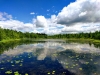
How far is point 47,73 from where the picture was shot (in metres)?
15.5

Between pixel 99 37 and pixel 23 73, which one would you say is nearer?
pixel 23 73

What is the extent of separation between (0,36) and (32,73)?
222 ft

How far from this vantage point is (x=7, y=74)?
1498cm

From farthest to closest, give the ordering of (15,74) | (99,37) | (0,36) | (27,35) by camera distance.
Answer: (27,35), (99,37), (0,36), (15,74)

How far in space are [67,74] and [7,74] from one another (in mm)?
7345

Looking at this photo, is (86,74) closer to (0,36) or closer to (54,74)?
(54,74)

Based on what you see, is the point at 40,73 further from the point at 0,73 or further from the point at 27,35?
the point at 27,35

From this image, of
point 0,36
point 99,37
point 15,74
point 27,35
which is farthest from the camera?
point 27,35

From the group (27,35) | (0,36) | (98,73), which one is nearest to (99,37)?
(0,36)

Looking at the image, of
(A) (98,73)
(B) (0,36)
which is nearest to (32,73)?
(A) (98,73)

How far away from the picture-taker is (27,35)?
194m

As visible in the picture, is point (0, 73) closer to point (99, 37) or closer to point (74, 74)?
point (74, 74)

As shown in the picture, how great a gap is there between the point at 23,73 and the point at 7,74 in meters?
1.91

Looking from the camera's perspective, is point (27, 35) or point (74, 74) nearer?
point (74, 74)
